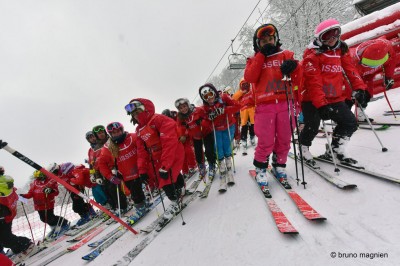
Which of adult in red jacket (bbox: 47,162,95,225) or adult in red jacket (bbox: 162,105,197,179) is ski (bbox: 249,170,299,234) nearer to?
adult in red jacket (bbox: 162,105,197,179)

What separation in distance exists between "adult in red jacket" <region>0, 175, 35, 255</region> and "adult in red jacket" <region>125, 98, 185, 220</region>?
3.80 metres

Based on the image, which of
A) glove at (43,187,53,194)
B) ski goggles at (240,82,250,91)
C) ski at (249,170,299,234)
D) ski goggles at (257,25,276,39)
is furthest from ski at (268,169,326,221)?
glove at (43,187,53,194)

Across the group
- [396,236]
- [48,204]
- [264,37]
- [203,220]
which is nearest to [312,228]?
[396,236]

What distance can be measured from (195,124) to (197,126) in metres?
0.07

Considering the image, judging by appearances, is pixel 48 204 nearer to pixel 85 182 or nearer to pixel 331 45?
pixel 85 182

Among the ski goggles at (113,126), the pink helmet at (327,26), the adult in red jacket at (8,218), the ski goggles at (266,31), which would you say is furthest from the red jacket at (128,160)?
the pink helmet at (327,26)

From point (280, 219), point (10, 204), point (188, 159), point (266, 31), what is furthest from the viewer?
point (188, 159)

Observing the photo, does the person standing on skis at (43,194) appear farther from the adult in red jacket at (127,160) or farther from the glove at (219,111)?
the glove at (219,111)

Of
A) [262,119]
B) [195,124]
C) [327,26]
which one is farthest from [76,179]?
[327,26]

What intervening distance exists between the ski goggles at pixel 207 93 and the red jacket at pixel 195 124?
37 cm

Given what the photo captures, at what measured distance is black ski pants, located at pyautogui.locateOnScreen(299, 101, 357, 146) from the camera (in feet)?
11.4

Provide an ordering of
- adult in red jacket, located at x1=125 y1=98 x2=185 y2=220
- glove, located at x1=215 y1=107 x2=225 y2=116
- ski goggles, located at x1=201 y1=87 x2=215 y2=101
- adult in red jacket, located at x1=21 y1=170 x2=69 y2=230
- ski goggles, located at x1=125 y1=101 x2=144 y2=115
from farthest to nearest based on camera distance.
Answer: adult in red jacket, located at x1=21 y1=170 x2=69 y2=230 < glove, located at x1=215 y1=107 x2=225 y2=116 < ski goggles, located at x1=201 y1=87 x2=215 y2=101 < ski goggles, located at x1=125 y1=101 x2=144 y2=115 < adult in red jacket, located at x1=125 y1=98 x2=185 y2=220

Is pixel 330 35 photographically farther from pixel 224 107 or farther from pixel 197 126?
pixel 197 126

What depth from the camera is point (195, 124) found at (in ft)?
18.9
